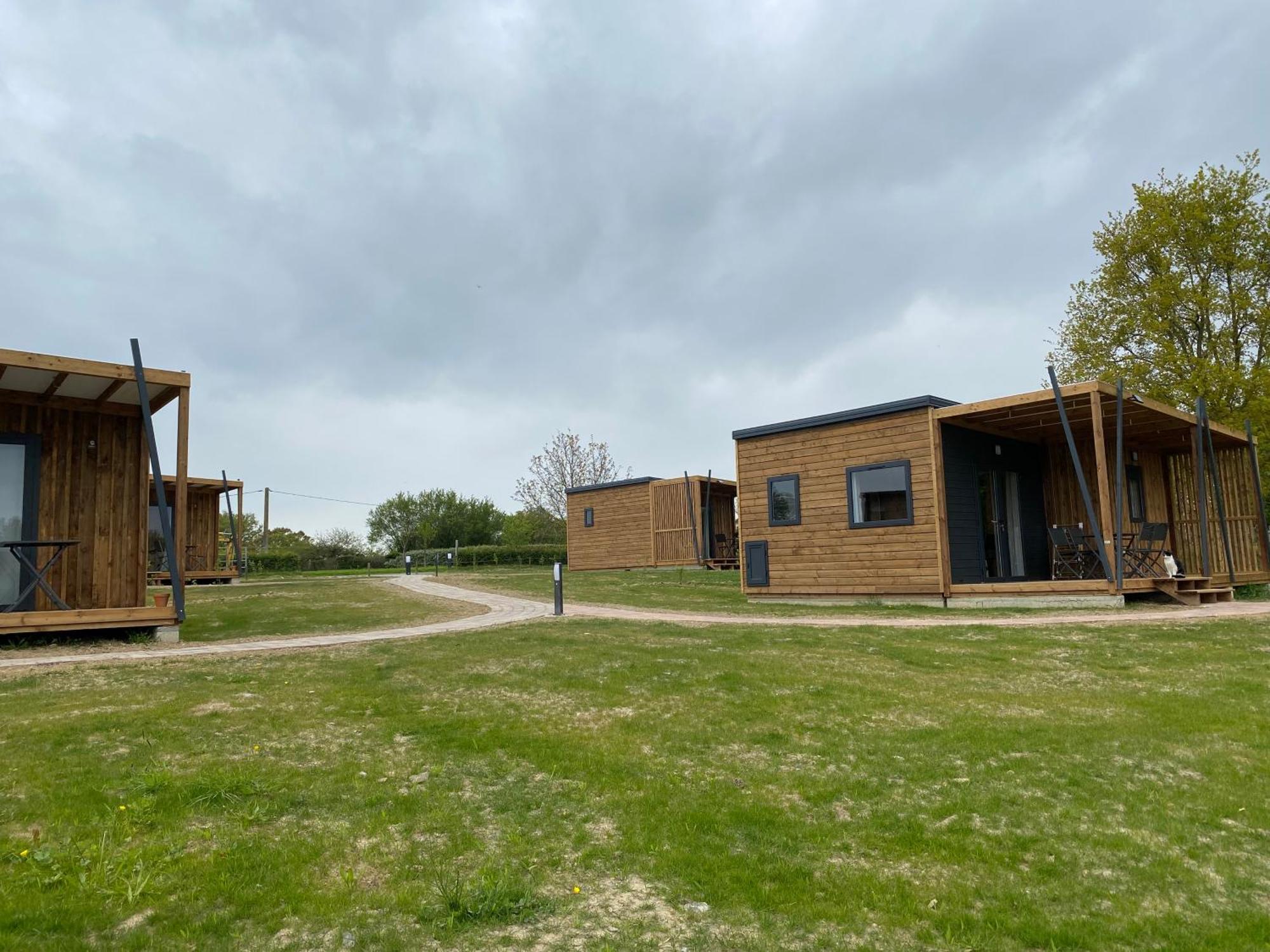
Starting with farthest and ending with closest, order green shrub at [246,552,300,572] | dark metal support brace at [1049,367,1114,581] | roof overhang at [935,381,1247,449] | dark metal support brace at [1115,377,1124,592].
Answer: green shrub at [246,552,300,572] → roof overhang at [935,381,1247,449] → dark metal support brace at [1049,367,1114,581] → dark metal support brace at [1115,377,1124,592]

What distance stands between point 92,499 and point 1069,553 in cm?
1664

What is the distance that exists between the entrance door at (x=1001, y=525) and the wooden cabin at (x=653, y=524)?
1042cm

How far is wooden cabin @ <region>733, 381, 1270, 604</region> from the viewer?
43.2ft

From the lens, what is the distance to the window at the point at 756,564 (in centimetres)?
1603

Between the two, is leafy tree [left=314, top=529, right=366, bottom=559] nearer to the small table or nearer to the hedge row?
the hedge row

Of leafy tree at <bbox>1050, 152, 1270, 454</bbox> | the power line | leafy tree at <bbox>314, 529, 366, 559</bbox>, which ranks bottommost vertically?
leafy tree at <bbox>314, 529, 366, 559</bbox>

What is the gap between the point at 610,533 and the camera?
90.5 ft

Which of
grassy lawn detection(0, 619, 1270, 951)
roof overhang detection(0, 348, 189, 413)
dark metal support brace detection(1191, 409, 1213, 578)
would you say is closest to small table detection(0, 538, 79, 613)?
roof overhang detection(0, 348, 189, 413)

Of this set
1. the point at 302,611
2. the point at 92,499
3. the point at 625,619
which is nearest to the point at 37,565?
the point at 92,499

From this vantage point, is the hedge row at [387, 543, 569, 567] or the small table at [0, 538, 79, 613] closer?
the small table at [0, 538, 79, 613]

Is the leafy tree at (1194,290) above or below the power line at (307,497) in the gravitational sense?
above

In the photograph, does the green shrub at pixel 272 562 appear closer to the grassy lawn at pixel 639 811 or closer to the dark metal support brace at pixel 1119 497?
the grassy lawn at pixel 639 811

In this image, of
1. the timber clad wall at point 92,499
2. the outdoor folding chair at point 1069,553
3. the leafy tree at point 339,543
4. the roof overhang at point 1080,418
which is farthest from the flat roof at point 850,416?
the leafy tree at point 339,543

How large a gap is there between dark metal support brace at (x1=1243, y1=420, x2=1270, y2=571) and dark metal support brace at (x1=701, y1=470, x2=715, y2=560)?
13489mm
